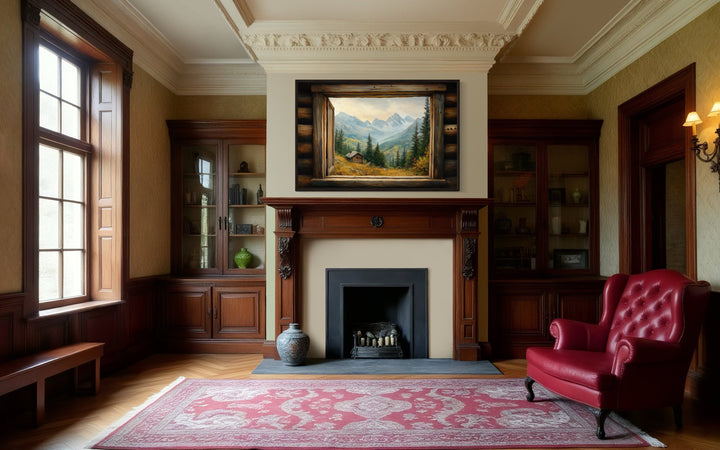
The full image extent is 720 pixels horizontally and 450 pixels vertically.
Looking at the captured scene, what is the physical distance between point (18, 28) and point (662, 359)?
5.00m

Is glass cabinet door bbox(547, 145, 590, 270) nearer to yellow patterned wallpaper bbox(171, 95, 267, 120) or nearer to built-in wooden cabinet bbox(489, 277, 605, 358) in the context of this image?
built-in wooden cabinet bbox(489, 277, 605, 358)

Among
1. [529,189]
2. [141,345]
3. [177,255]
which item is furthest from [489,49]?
[141,345]

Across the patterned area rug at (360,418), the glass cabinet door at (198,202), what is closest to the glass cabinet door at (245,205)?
the glass cabinet door at (198,202)

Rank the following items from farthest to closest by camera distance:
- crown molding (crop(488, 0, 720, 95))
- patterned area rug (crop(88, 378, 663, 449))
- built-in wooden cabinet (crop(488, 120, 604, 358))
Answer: built-in wooden cabinet (crop(488, 120, 604, 358)), crown molding (crop(488, 0, 720, 95)), patterned area rug (crop(88, 378, 663, 449))

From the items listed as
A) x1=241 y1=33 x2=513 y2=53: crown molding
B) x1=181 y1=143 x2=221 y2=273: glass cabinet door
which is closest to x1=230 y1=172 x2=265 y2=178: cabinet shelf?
x1=181 y1=143 x2=221 y2=273: glass cabinet door

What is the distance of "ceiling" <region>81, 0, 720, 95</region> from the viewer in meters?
4.16

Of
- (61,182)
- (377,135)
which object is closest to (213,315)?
(61,182)

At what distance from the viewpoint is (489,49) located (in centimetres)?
468

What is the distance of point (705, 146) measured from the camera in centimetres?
359

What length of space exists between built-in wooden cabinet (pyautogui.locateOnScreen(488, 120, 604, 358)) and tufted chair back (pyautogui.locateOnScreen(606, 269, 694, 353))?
5.61 feet

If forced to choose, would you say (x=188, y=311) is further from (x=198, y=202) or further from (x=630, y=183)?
(x=630, y=183)

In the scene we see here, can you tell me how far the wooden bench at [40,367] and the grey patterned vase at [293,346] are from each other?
1.57 metres

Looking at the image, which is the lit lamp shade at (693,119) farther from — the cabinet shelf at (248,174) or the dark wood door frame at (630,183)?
the cabinet shelf at (248,174)

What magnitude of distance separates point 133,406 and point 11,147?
6.86ft
